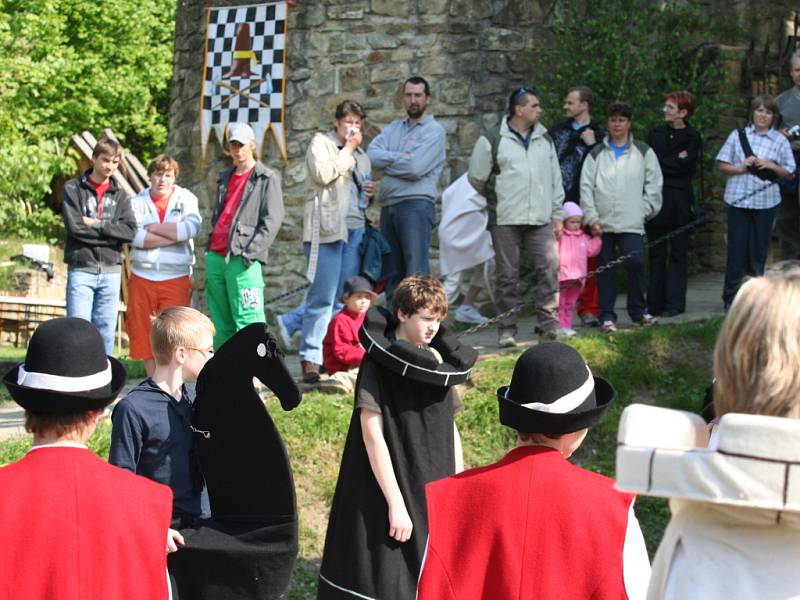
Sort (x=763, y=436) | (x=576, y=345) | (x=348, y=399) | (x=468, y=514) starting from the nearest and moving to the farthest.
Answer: (x=763, y=436)
(x=468, y=514)
(x=348, y=399)
(x=576, y=345)

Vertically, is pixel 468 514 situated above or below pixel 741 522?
below

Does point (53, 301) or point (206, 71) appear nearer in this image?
point (206, 71)

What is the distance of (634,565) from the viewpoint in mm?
3324

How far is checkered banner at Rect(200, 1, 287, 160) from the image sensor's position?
12.4m

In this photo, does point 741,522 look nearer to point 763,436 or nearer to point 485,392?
point 763,436

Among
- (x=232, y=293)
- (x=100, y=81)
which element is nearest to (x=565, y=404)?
(x=232, y=293)

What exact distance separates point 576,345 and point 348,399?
1.67 m

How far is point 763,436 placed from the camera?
2.18 meters

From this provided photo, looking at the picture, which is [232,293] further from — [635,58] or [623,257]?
[635,58]

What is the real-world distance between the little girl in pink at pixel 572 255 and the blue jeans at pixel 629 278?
0.35 feet

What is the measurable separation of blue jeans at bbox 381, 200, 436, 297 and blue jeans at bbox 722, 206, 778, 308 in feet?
7.35

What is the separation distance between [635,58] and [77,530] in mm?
9639

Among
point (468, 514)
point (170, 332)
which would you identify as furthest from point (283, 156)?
point (468, 514)

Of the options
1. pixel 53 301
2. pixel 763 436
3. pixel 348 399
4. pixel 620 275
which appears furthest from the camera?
pixel 53 301
